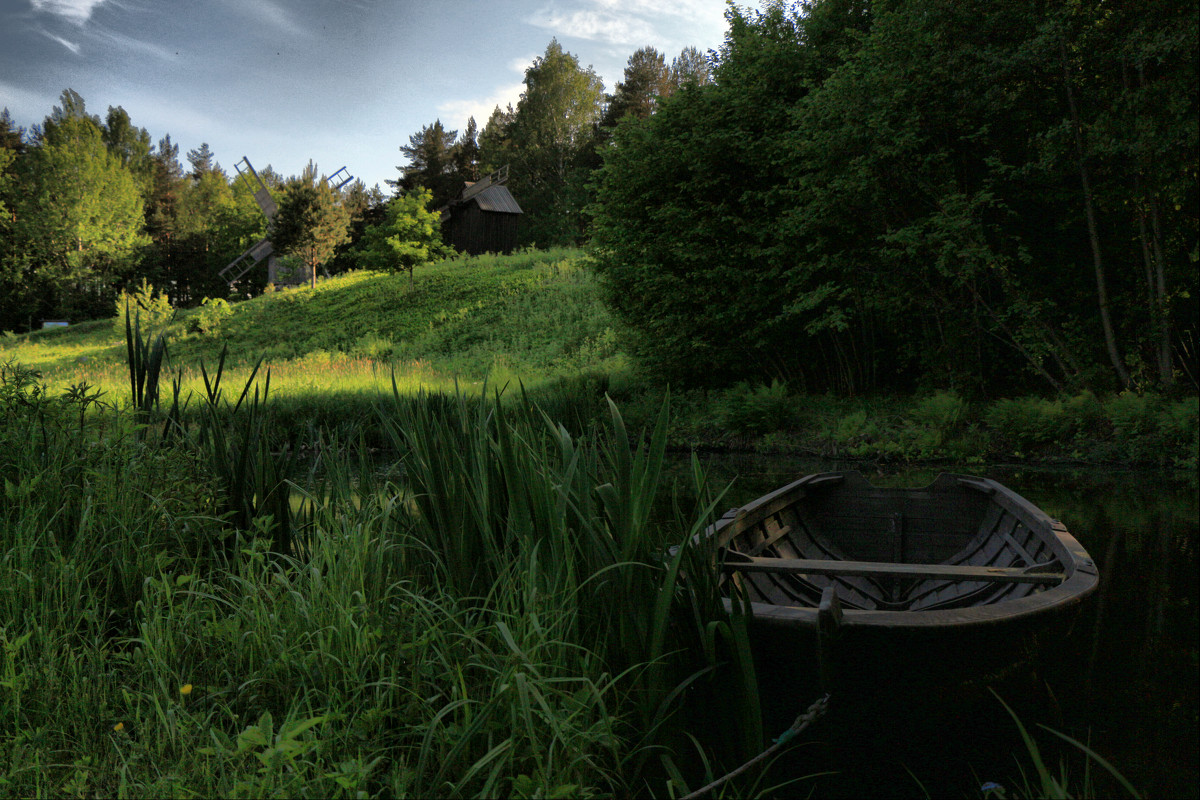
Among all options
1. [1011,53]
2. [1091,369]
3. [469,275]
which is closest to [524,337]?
[469,275]

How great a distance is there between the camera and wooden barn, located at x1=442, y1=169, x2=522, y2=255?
32562 millimetres

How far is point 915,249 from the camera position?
10.1 metres

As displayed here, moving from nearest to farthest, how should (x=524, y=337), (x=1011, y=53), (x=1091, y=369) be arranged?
1. (x=1091, y=369)
2. (x=1011, y=53)
3. (x=524, y=337)

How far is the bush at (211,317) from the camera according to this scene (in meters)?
25.5

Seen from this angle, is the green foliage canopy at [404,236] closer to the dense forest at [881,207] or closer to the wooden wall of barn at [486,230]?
the wooden wall of barn at [486,230]

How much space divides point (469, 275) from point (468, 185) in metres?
8.24

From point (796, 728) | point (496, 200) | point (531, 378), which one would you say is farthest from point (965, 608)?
point (496, 200)

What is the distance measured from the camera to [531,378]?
14539 millimetres

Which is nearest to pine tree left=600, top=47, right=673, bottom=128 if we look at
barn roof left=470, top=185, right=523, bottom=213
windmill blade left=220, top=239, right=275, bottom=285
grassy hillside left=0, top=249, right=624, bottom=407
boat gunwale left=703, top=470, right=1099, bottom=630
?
barn roof left=470, top=185, right=523, bottom=213

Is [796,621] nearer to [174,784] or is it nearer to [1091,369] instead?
[174,784]

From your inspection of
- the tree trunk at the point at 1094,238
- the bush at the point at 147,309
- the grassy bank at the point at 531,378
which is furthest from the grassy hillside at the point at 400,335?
the tree trunk at the point at 1094,238

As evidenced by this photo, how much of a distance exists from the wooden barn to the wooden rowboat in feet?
97.5

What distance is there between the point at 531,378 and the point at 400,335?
891 cm

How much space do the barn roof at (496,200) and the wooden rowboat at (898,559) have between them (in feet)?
97.1
